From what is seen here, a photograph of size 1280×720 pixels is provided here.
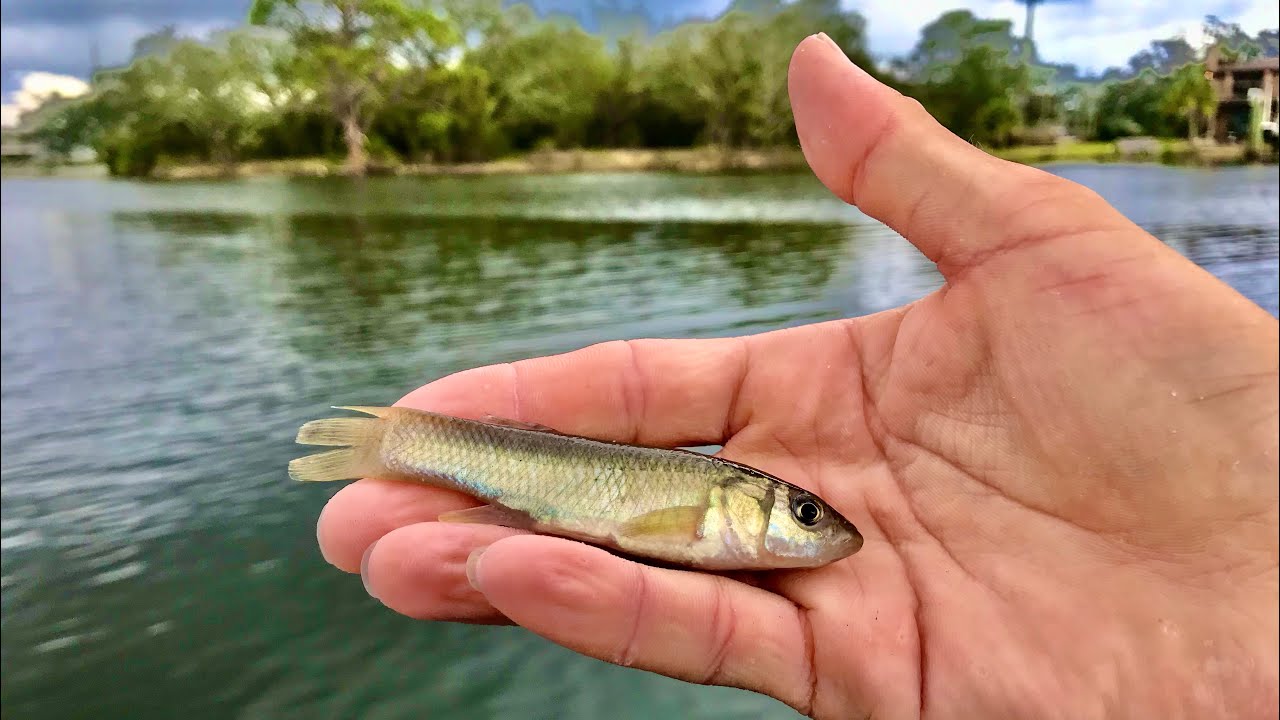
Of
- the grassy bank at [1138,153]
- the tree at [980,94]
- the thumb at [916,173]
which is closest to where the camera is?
the thumb at [916,173]

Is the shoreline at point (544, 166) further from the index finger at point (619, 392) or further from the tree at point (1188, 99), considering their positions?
the index finger at point (619, 392)

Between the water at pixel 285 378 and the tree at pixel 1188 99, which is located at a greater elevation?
the tree at pixel 1188 99

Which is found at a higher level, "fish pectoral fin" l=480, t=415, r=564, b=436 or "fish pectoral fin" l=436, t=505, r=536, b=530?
"fish pectoral fin" l=480, t=415, r=564, b=436

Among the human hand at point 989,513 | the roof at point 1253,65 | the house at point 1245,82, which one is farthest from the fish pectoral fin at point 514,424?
the roof at point 1253,65

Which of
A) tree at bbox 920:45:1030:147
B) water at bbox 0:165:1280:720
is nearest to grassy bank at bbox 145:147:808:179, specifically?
tree at bbox 920:45:1030:147

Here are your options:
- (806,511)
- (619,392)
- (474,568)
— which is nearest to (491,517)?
(474,568)

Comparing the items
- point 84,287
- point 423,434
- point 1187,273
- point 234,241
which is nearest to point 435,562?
point 423,434

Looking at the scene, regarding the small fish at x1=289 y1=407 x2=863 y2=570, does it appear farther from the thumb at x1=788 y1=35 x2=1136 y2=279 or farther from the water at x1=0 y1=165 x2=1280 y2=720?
the water at x1=0 y1=165 x2=1280 y2=720

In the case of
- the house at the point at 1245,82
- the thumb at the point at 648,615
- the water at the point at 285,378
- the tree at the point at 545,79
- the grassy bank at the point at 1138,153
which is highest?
the tree at the point at 545,79
